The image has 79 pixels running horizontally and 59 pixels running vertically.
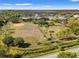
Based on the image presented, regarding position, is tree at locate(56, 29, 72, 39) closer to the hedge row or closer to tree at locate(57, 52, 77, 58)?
the hedge row

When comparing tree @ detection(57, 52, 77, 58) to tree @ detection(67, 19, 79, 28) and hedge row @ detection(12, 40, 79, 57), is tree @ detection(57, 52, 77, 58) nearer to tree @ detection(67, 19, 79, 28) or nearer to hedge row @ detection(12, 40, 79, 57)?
hedge row @ detection(12, 40, 79, 57)

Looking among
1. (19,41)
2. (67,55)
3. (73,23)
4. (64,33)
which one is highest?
(73,23)

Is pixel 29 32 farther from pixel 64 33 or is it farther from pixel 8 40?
pixel 64 33

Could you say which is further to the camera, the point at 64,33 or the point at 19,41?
the point at 64,33

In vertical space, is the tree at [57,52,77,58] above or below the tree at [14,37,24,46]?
below

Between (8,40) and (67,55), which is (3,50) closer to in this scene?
(8,40)

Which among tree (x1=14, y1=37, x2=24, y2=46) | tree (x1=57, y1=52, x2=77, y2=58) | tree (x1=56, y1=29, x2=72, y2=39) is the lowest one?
tree (x1=57, y1=52, x2=77, y2=58)

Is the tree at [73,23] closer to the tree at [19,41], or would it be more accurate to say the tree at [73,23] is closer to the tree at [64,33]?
the tree at [64,33]

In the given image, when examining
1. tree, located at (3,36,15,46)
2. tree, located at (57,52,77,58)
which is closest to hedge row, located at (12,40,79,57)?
tree, located at (57,52,77,58)

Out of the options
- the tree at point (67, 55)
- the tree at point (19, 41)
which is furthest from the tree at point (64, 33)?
the tree at point (19, 41)

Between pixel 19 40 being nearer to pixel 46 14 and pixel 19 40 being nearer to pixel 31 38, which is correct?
pixel 31 38

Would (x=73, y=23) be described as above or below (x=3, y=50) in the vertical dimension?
above

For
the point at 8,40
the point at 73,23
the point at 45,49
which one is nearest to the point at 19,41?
the point at 8,40

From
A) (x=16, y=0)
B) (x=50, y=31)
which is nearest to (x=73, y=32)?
(x=50, y=31)
